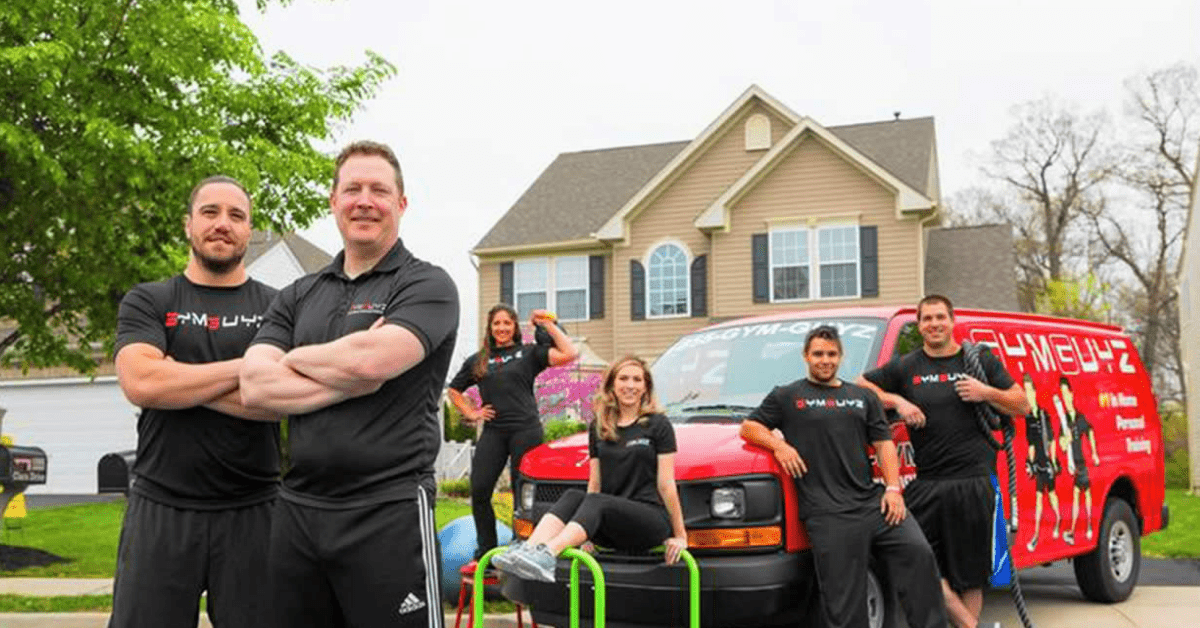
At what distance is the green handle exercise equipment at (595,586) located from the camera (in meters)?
5.01

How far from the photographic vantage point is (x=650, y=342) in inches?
1094

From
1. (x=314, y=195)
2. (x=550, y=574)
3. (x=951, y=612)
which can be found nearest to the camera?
(x=550, y=574)

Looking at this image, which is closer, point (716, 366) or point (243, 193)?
point (243, 193)

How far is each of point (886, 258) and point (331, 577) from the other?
923 inches

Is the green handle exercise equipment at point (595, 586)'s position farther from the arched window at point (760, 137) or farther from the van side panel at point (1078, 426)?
the arched window at point (760, 137)

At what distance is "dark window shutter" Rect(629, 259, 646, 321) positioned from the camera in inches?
1105

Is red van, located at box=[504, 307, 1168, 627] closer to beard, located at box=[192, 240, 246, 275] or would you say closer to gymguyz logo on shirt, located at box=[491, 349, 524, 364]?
gymguyz logo on shirt, located at box=[491, 349, 524, 364]

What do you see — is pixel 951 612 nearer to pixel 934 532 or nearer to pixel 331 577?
pixel 934 532

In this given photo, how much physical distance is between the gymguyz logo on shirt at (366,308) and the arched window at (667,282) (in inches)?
952

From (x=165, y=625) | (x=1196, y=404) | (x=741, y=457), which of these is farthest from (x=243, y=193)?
(x=1196, y=404)

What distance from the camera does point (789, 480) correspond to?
629 cm

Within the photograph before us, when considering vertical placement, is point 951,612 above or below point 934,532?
below

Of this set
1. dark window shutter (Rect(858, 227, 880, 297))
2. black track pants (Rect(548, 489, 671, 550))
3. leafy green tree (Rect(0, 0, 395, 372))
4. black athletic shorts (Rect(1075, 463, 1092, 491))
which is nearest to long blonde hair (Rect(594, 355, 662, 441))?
black track pants (Rect(548, 489, 671, 550))

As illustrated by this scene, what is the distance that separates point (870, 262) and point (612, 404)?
2016 centimetres
